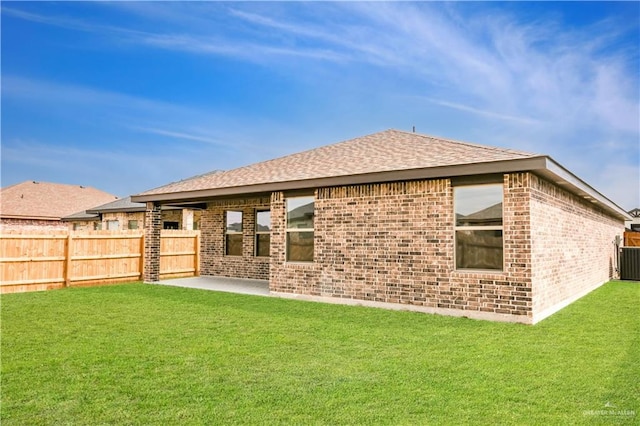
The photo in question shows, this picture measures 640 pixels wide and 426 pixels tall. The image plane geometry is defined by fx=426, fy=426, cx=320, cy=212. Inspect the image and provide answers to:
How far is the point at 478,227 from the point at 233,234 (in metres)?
9.96

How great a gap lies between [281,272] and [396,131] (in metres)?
6.01

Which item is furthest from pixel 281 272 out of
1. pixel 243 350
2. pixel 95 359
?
pixel 95 359

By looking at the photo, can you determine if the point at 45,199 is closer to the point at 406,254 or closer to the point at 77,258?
the point at 77,258

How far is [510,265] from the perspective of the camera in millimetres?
7707

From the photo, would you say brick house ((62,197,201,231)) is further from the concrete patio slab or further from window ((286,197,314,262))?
window ((286,197,314,262))

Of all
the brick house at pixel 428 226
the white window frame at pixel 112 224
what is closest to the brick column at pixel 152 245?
the brick house at pixel 428 226

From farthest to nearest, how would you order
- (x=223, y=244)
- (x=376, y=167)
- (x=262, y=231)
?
(x=223, y=244), (x=262, y=231), (x=376, y=167)

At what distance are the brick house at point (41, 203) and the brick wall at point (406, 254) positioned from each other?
24.9 meters

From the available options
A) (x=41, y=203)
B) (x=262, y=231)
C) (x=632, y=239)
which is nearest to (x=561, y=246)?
(x=262, y=231)

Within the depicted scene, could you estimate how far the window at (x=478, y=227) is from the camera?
314 inches

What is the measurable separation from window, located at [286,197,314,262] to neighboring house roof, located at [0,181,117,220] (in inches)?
994

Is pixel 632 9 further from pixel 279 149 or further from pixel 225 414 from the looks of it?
pixel 279 149

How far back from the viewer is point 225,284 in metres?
13.7

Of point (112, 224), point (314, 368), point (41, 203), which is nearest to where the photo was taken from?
point (314, 368)
